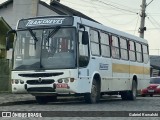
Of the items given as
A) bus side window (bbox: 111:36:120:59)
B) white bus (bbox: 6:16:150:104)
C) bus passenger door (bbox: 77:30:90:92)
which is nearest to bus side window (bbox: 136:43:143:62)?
bus side window (bbox: 111:36:120:59)

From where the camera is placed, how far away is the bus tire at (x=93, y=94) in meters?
19.4

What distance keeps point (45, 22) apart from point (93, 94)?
10.9ft

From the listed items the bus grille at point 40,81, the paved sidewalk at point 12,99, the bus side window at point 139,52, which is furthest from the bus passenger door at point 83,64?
the bus side window at point 139,52

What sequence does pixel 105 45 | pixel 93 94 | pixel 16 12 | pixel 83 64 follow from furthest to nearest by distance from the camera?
pixel 16 12, pixel 105 45, pixel 93 94, pixel 83 64

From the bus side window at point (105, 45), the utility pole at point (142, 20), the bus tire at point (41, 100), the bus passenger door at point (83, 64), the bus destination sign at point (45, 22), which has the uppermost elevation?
the utility pole at point (142, 20)

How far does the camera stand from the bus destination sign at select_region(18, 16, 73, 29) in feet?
61.3

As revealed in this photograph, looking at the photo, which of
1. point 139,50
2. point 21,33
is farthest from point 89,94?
point 139,50

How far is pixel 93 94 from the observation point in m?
19.7

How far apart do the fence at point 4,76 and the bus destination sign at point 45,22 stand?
7996 millimetres

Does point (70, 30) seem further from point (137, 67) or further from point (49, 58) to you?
point (137, 67)

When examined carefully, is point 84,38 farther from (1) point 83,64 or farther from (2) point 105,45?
(2) point 105,45

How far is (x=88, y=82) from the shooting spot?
18.9 meters

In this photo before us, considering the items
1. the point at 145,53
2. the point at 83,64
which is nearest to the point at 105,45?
the point at 83,64

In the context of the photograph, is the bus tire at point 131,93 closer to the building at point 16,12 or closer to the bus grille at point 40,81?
the building at point 16,12
